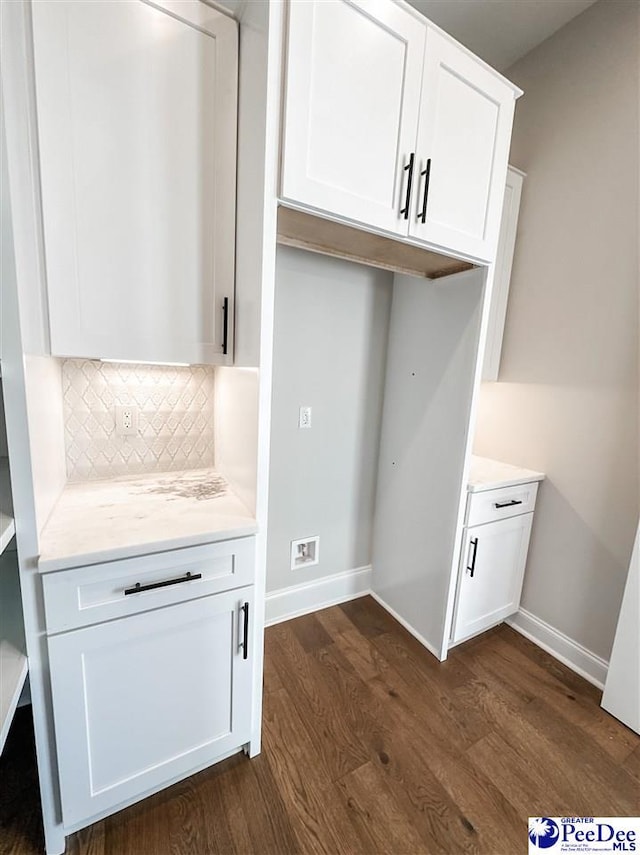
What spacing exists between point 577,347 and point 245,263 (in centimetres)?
167

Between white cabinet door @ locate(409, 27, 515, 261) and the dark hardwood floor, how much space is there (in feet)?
6.27

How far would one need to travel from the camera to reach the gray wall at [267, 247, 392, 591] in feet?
6.10

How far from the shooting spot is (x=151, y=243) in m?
1.13

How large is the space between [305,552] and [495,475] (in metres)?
1.12

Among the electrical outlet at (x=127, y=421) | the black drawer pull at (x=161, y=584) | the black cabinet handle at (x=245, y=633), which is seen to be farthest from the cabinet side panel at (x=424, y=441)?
the electrical outlet at (x=127, y=421)

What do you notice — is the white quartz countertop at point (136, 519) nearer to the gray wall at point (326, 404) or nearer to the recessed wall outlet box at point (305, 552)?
the gray wall at point (326, 404)

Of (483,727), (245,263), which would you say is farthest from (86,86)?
(483,727)

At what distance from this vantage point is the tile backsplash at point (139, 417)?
140cm

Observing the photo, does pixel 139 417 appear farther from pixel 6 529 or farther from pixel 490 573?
pixel 490 573

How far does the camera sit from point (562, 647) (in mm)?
Result: 1921

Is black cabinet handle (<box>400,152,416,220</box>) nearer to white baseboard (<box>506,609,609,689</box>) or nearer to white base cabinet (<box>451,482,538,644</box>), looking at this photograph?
white base cabinet (<box>451,482,538,644</box>)

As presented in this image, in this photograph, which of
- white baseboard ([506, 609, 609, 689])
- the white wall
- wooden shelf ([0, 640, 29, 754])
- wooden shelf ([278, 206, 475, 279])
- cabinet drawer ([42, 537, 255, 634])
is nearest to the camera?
wooden shelf ([0, 640, 29, 754])

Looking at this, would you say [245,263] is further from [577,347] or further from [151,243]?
[577,347]

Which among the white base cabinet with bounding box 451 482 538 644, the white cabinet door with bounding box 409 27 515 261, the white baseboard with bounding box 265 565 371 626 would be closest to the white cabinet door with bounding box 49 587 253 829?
the white baseboard with bounding box 265 565 371 626
